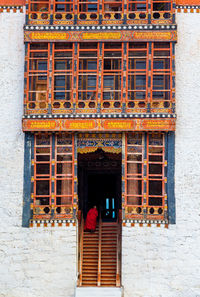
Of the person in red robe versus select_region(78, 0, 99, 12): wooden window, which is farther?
the person in red robe

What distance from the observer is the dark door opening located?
66.9ft

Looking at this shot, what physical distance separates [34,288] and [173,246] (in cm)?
432

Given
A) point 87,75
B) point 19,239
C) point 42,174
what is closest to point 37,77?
point 87,75

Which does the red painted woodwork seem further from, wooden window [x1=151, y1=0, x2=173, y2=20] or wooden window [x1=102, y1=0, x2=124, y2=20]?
wooden window [x1=151, y1=0, x2=173, y2=20]

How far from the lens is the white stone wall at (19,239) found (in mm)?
16109

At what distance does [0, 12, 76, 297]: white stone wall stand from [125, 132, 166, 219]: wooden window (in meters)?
2.08

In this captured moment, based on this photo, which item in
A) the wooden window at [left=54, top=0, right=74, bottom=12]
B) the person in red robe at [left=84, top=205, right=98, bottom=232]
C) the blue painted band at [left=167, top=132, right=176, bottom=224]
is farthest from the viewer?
the person in red robe at [left=84, top=205, right=98, bottom=232]

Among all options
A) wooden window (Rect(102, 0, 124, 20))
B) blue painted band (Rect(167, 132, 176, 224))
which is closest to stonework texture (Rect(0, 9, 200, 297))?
blue painted band (Rect(167, 132, 176, 224))

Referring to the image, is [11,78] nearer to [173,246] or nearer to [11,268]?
[11,268]

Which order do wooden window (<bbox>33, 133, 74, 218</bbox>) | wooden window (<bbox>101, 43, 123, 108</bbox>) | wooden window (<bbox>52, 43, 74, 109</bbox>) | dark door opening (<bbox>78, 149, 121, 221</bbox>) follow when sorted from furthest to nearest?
dark door opening (<bbox>78, 149, 121, 221</bbox>) < wooden window (<bbox>52, 43, 74, 109</bbox>) < wooden window (<bbox>101, 43, 123, 108</bbox>) < wooden window (<bbox>33, 133, 74, 218</bbox>)

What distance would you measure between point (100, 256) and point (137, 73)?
5788 millimetres

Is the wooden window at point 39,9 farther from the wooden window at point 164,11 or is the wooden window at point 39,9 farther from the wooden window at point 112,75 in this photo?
the wooden window at point 164,11

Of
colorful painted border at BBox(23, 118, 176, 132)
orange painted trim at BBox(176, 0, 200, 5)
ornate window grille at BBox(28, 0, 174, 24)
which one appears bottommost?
colorful painted border at BBox(23, 118, 176, 132)

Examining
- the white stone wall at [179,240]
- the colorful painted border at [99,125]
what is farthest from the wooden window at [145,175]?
the white stone wall at [179,240]
